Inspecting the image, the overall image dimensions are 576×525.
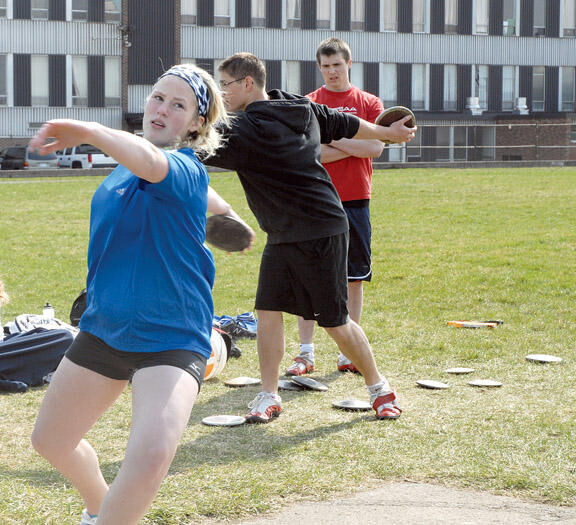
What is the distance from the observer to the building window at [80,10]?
4781cm

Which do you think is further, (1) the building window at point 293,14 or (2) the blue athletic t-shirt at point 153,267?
(1) the building window at point 293,14

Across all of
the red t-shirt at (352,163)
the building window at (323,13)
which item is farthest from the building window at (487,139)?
the red t-shirt at (352,163)

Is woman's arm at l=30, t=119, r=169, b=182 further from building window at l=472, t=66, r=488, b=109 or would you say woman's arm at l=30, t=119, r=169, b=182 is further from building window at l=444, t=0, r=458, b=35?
building window at l=472, t=66, r=488, b=109

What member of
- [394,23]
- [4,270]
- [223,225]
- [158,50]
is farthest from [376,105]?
[394,23]

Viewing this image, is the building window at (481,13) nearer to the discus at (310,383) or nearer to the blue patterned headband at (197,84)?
the discus at (310,383)

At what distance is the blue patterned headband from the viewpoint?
3213mm

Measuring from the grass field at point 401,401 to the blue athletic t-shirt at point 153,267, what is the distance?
1234 mm

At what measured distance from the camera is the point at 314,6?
50.1 metres

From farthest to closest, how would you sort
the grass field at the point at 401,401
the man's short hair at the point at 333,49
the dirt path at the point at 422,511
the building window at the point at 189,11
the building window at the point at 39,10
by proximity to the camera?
the building window at the point at 189,11
the building window at the point at 39,10
the man's short hair at the point at 333,49
the grass field at the point at 401,401
the dirt path at the point at 422,511

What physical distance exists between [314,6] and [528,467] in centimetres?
4761

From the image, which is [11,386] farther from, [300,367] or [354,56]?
[354,56]

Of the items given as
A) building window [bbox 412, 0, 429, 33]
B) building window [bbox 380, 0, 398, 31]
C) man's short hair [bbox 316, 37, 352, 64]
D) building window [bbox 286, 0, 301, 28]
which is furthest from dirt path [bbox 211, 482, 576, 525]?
building window [bbox 412, 0, 429, 33]

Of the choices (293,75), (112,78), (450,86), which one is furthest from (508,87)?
(112,78)

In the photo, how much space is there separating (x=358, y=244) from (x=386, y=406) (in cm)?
172
